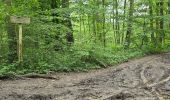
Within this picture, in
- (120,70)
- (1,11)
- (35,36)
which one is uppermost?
(1,11)

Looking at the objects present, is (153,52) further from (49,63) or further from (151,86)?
(151,86)

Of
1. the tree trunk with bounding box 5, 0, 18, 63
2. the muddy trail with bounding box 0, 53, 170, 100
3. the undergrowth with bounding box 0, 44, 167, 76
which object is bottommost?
the muddy trail with bounding box 0, 53, 170, 100

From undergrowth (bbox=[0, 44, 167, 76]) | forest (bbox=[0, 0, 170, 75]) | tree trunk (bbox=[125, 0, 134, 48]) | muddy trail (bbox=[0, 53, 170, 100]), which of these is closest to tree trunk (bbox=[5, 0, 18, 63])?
forest (bbox=[0, 0, 170, 75])

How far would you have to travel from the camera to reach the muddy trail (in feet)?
24.7

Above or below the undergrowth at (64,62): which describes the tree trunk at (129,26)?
above

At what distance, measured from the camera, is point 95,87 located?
8.76 m

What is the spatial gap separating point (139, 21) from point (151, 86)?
1300 centimetres

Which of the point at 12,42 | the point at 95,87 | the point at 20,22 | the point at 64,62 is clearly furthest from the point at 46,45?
the point at 95,87

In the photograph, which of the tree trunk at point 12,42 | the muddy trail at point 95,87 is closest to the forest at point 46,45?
the tree trunk at point 12,42

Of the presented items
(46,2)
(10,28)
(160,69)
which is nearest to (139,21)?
(46,2)

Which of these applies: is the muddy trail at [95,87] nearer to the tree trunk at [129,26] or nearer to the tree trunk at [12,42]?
the tree trunk at [12,42]

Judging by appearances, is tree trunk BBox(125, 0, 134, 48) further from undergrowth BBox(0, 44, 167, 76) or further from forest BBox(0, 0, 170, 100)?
undergrowth BBox(0, 44, 167, 76)

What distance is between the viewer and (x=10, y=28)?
1254 centimetres

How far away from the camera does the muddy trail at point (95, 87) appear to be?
7.53 meters
